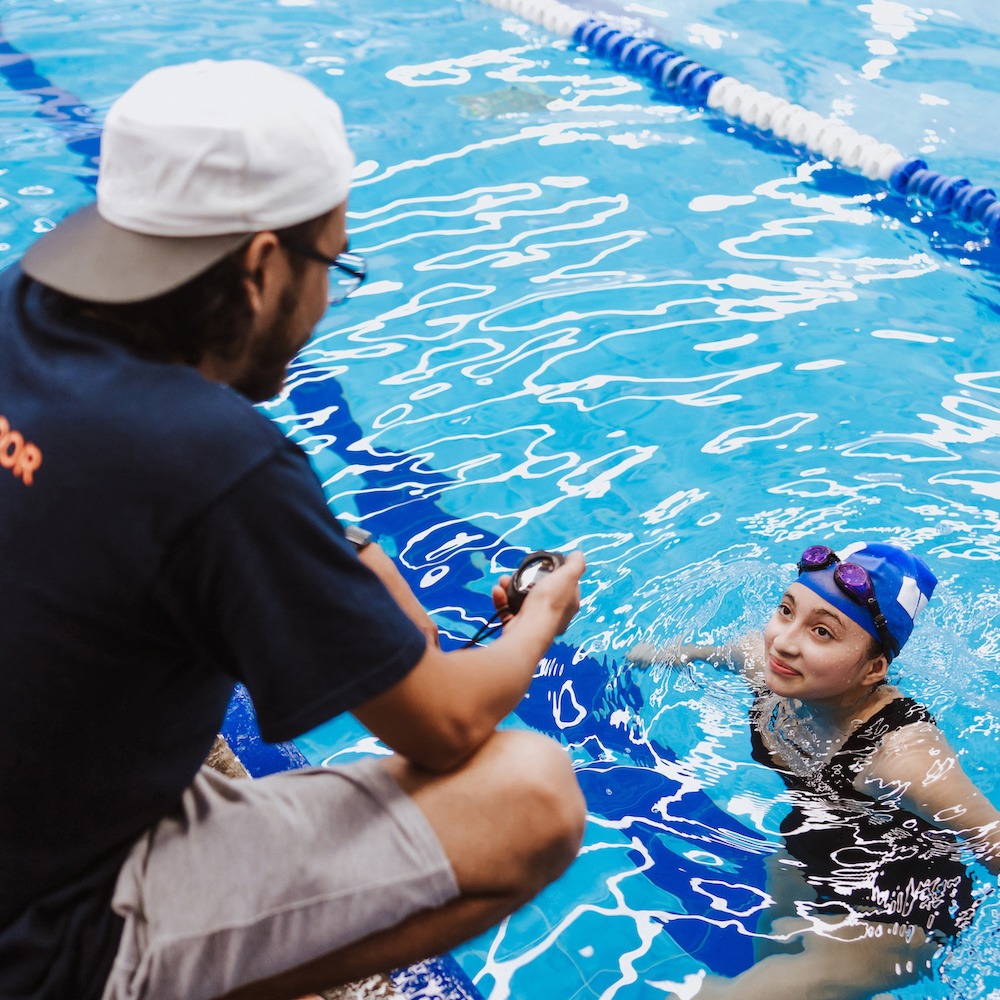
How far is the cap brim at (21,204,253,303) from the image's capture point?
1.69m

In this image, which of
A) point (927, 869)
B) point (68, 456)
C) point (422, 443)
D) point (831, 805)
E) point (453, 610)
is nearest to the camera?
point (68, 456)

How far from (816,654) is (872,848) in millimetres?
510

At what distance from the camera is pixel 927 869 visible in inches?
117

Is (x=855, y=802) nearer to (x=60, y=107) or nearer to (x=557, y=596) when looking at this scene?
(x=557, y=596)

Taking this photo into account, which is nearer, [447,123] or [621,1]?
[447,123]

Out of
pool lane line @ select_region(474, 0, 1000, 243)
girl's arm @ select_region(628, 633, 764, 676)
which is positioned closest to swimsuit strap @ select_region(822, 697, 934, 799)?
girl's arm @ select_region(628, 633, 764, 676)

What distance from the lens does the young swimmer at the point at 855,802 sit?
9.39 feet

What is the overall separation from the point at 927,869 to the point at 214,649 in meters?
2.05

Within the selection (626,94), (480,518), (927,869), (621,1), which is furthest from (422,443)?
(621,1)

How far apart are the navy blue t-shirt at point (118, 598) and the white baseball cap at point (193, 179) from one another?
11 cm

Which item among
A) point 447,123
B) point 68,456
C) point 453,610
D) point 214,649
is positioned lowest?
point 453,610

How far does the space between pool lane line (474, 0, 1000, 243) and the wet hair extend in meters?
5.66

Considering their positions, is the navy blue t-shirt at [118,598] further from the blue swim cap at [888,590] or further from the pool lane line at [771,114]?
the pool lane line at [771,114]

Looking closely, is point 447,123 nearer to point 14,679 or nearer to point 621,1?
point 621,1
